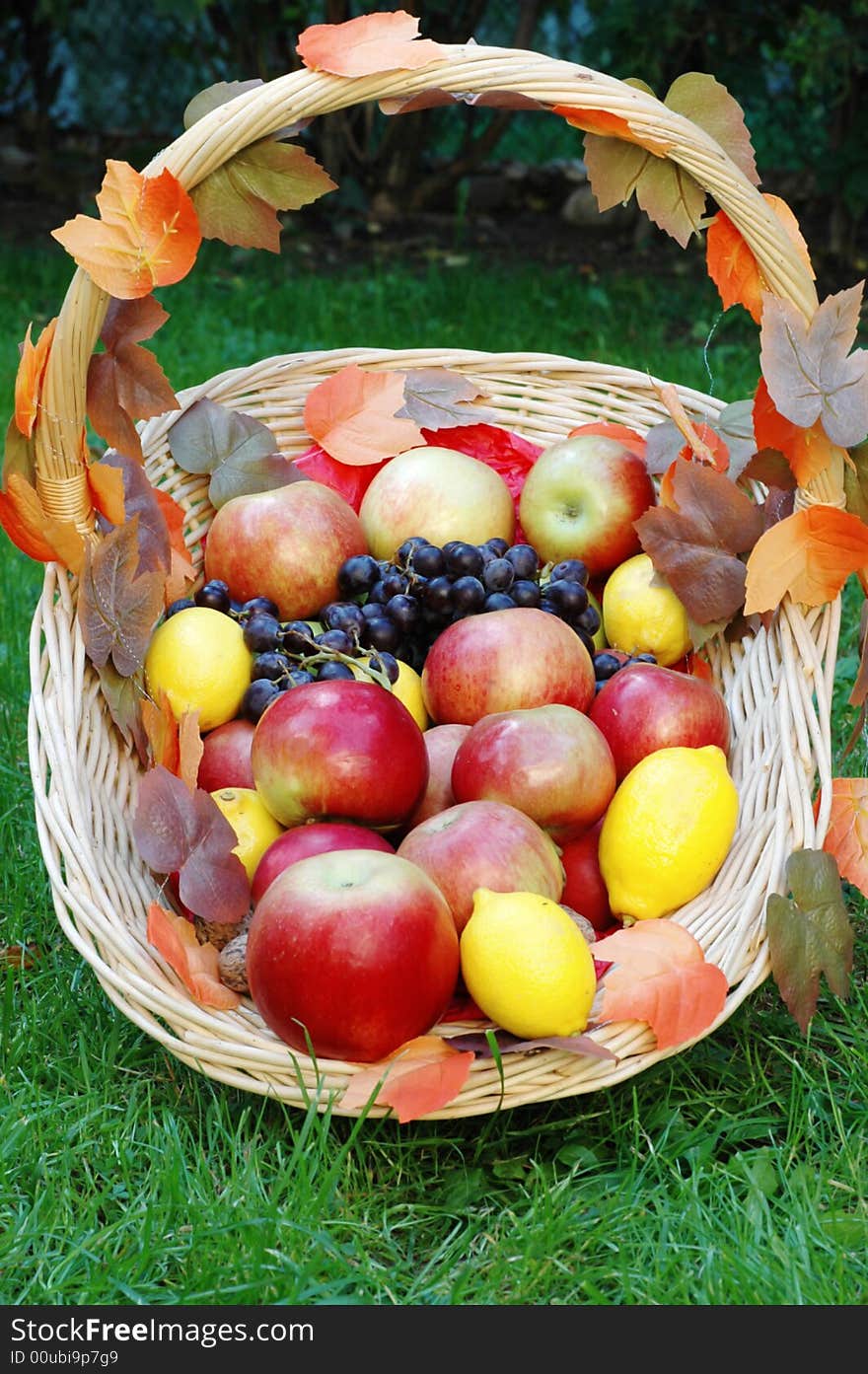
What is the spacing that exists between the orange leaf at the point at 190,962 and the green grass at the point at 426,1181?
0.09 metres

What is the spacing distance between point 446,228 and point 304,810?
3.90m

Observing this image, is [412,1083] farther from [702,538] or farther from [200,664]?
A: [702,538]

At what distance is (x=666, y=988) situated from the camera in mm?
1177

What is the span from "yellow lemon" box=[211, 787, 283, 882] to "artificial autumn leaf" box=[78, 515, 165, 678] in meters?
0.17

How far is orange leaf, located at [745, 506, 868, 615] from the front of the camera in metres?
1.35

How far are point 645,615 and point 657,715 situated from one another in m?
0.19

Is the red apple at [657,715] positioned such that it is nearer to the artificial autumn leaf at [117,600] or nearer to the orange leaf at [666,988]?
the orange leaf at [666,988]

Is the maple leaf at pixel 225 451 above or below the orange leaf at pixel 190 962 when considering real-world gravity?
above

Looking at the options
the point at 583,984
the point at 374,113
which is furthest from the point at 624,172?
the point at 374,113

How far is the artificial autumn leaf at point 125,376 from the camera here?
1.45 metres

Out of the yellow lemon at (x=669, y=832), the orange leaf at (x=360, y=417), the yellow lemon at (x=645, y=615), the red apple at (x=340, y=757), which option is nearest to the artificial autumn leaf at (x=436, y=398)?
the orange leaf at (x=360, y=417)

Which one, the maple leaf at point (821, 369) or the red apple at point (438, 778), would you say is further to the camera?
the red apple at point (438, 778)

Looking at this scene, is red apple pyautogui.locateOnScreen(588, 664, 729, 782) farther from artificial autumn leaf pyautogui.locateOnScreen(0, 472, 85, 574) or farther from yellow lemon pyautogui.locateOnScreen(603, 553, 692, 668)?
artificial autumn leaf pyautogui.locateOnScreen(0, 472, 85, 574)

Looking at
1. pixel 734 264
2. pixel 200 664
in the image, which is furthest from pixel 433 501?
pixel 734 264
